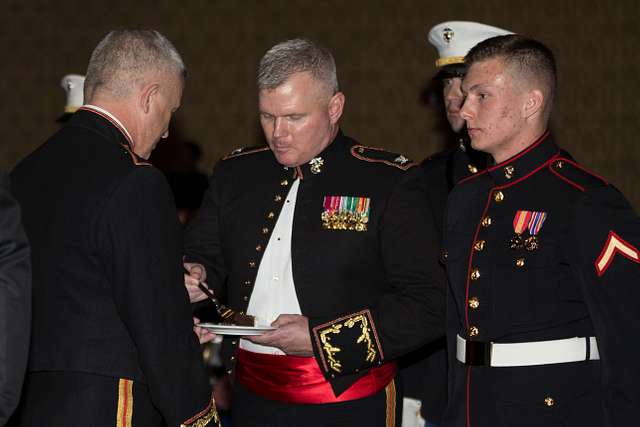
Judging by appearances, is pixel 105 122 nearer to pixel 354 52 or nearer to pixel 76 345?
pixel 76 345

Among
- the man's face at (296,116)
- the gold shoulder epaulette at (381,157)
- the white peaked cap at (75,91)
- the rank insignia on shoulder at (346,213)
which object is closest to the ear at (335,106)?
the man's face at (296,116)

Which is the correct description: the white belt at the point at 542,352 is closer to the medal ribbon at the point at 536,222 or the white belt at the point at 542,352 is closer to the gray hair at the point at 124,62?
the medal ribbon at the point at 536,222

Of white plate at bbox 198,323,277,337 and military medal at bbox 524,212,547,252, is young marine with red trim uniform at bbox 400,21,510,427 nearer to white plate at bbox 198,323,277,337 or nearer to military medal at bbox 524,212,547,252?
military medal at bbox 524,212,547,252

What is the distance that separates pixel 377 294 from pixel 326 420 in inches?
16.1

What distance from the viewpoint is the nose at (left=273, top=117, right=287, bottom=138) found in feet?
8.32

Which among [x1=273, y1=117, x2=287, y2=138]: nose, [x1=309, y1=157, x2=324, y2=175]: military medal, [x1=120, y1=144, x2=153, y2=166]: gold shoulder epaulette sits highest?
[x1=273, y1=117, x2=287, y2=138]: nose

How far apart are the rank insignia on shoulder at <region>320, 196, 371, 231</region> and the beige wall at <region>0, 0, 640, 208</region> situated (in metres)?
3.18

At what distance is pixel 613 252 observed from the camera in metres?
2.11

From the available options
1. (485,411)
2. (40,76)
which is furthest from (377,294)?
(40,76)

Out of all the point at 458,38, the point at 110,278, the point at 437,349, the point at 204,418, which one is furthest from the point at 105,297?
the point at 458,38

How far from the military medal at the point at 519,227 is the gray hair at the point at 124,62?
1.04m

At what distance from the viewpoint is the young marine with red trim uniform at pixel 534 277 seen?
210 cm

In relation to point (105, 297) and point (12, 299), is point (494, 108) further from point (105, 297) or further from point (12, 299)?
point (12, 299)

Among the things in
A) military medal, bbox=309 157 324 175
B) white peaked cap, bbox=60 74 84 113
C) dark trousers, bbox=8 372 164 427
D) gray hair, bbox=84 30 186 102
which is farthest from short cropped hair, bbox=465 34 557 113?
white peaked cap, bbox=60 74 84 113
